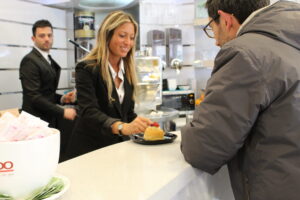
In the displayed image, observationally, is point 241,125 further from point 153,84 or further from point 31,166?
point 153,84

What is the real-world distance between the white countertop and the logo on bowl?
21 centimetres

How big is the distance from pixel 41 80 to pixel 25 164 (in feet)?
8.40

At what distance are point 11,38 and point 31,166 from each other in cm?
357

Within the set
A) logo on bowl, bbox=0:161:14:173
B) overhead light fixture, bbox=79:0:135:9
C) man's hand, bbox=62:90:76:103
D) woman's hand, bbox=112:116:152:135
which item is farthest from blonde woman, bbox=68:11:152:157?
overhead light fixture, bbox=79:0:135:9

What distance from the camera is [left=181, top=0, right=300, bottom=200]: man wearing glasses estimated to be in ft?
3.31

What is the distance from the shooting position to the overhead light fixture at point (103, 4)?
169 inches

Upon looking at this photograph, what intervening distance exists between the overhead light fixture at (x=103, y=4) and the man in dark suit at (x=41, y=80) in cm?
114

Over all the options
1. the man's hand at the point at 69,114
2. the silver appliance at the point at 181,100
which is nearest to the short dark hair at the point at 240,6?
the man's hand at the point at 69,114

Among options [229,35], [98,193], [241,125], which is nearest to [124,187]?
[98,193]

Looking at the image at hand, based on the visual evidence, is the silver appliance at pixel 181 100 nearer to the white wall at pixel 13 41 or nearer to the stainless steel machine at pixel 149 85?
the stainless steel machine at pixel 149 85

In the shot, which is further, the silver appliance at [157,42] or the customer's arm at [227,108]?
the silver appliance at [157,42]

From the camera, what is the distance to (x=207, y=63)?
3732 mm

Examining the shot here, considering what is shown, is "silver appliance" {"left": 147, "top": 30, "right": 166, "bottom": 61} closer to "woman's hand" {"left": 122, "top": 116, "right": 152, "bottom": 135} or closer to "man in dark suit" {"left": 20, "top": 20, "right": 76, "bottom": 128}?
"man in dark suit" {"left": 20, "top": 20, "right": 76, "bottom": 128}

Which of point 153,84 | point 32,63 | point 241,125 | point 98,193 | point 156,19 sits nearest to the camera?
point 98,193
